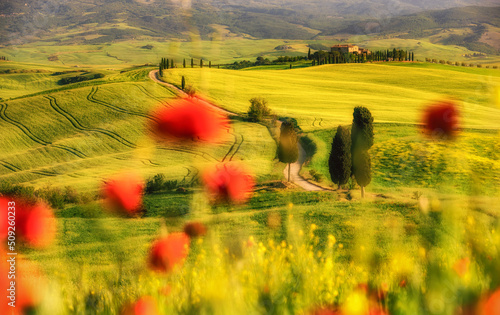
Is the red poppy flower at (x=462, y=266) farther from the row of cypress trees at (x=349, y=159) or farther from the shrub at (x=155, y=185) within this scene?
the shrub at (x=155, y=185)

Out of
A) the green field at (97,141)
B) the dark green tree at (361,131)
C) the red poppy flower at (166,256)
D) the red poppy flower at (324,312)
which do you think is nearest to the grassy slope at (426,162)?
the dark green tree at (361,131)

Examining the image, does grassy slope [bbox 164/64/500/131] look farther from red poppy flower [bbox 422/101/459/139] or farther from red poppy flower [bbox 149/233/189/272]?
red poppy flower [bbox 149/233/189/272]

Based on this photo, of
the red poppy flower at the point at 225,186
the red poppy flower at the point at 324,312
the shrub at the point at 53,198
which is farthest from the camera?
the shrub at the point at 53,198

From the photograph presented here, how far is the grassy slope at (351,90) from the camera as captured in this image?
2473 inches

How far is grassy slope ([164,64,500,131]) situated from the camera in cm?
6281

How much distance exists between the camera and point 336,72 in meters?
111

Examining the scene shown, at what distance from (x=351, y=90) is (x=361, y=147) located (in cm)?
6160

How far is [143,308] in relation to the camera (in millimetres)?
3855

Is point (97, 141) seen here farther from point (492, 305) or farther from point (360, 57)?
point (360, 57)

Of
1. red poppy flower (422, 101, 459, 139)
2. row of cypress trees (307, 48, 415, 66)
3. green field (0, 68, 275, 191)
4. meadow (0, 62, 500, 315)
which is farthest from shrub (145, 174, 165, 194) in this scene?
row of cypress trees (307, 48, 415, 66)

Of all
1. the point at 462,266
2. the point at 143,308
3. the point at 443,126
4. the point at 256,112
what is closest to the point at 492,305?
the point at 462,266

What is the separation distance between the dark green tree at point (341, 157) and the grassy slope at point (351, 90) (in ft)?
79.7

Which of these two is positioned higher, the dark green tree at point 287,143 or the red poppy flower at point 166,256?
the red poppy flower at point 166,256

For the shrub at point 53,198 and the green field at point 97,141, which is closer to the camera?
the shrub at point 53,198
